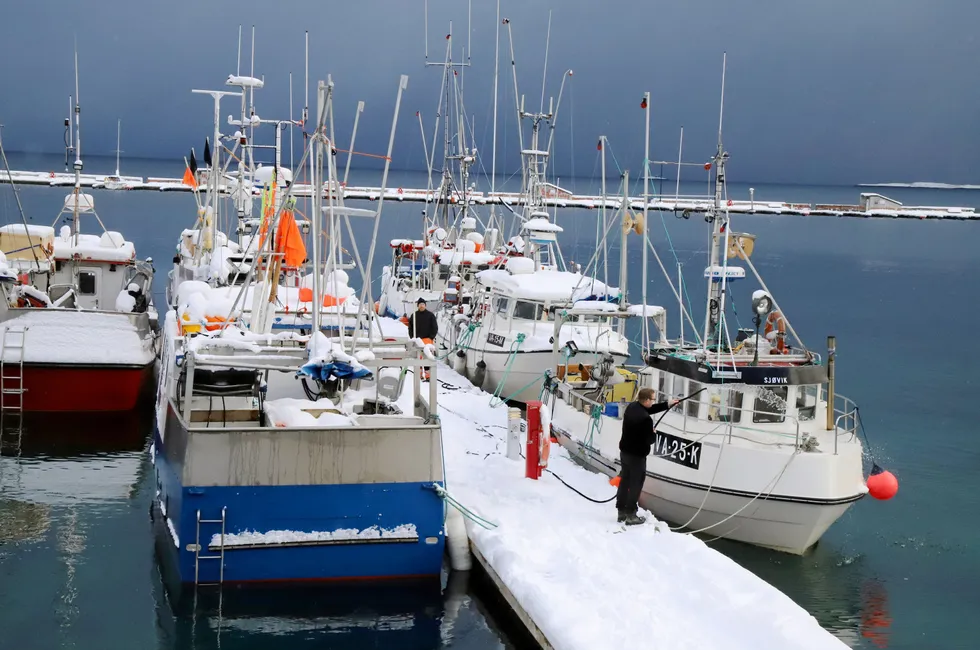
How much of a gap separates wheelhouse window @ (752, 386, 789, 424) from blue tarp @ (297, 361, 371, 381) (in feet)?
18.9

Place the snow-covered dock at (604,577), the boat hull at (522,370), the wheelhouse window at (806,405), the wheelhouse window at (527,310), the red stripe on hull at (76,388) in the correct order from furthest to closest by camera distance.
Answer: the wheelhouse window at (527,310)
the boat hull at (522,370)
the red stripe on hull at (76,388)
the wheelhouse window at (806,405)
the snow-covered dock at (604,577)

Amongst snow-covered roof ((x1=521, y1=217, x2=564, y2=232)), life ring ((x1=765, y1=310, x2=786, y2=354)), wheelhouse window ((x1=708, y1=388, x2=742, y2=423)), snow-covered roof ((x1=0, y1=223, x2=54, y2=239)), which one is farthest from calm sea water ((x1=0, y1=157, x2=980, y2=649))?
snow-covered roof ((x1=521, y1=217, x2=564, y2=232))

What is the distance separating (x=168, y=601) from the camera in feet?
39.7

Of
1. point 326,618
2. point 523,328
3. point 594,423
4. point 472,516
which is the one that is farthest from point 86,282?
point 326,618

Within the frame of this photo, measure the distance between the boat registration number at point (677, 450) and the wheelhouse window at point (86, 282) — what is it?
15.8 m

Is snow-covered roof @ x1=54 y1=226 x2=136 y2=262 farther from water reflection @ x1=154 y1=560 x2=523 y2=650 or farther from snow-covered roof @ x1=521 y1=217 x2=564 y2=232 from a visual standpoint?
water reflection @ x1=154 y1=560 x2=523 y2=650

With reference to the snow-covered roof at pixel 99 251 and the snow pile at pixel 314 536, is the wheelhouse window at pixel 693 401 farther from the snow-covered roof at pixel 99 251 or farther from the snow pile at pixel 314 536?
the snow-covered roof at pixel 99 251

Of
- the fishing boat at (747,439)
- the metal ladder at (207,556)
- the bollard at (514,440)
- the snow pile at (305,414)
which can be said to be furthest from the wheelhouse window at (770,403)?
the metal ladder at (207,556)

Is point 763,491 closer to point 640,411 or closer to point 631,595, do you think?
point 640,411

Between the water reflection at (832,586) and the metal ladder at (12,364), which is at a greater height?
the metal ladder at (12,364)

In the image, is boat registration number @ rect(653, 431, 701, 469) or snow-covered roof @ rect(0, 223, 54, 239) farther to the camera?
snow-covered roof @ rect(0, 223, 54, 239)

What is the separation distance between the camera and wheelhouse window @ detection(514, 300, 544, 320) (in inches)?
923

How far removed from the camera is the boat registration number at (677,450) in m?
14.4

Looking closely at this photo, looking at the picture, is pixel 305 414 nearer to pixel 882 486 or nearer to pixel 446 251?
pixel 882 486
